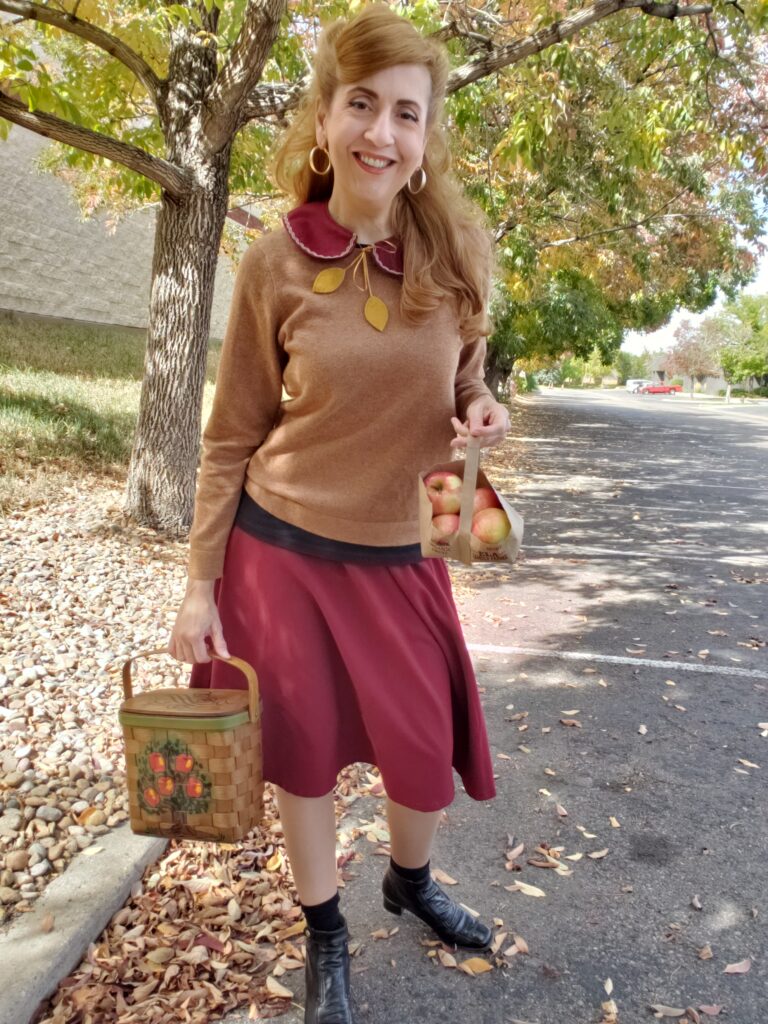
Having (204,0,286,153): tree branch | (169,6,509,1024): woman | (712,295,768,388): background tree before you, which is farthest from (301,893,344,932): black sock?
(712,295,768,388): background tree

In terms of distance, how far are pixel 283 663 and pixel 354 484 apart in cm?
44

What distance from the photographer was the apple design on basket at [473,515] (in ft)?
5.51

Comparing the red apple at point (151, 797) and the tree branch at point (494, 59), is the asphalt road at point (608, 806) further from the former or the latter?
the tree branch at point (494, 59)

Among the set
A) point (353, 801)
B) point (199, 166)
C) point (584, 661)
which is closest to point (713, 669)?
point (584, 661)

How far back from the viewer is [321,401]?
1.80 metres

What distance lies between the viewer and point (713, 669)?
4660 millimetres

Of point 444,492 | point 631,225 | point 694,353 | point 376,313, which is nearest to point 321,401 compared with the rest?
point 376,313

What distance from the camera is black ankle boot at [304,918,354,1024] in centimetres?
206

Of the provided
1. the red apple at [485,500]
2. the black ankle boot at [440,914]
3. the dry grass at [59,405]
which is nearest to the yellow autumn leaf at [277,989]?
the black ankle boot at [440,914]

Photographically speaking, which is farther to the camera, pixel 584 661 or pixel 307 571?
pixel 584 661

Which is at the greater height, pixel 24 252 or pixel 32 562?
pixel 24 252

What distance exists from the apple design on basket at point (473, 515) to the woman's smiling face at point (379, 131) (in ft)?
2.14

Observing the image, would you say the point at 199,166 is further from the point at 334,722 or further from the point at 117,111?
the point at 334,722

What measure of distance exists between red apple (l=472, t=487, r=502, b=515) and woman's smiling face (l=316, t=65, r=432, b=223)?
2.21 ft
